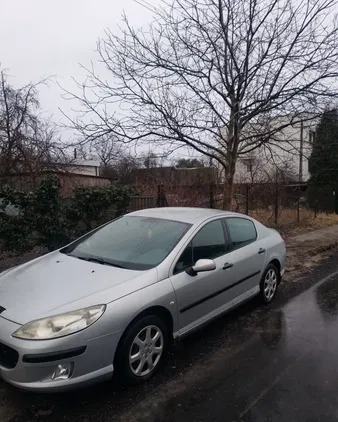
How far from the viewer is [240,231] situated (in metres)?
4.93

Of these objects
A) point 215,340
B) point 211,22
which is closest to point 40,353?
A: point 215,340

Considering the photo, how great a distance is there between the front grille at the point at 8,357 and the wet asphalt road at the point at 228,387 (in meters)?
0.38

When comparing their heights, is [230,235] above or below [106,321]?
above

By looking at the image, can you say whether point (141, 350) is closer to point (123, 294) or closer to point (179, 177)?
point (123, 294)

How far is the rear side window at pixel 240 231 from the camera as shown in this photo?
4711 mm

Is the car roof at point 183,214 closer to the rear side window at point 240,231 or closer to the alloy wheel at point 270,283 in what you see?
the rear side window at point 240,231

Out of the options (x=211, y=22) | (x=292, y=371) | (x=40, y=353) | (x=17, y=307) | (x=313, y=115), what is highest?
(x=211, y=22)

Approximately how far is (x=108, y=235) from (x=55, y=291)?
1333mm

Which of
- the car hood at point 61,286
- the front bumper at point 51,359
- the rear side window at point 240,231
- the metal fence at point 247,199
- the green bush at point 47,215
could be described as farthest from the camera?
the metal fence at point 247,199

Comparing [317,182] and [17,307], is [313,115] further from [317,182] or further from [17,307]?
[317,182]

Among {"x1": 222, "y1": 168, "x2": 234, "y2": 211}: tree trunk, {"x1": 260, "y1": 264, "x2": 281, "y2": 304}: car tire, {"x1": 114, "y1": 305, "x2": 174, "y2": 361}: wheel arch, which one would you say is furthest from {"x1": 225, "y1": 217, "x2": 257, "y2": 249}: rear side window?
{"x1": 222, "y1": 168, "x2": 234, "y2": 211}: tree trunk

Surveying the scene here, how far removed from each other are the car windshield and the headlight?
78cm

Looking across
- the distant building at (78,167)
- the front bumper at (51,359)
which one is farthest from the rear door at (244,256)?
the distant building at (78,167)

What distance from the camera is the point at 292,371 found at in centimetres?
348
